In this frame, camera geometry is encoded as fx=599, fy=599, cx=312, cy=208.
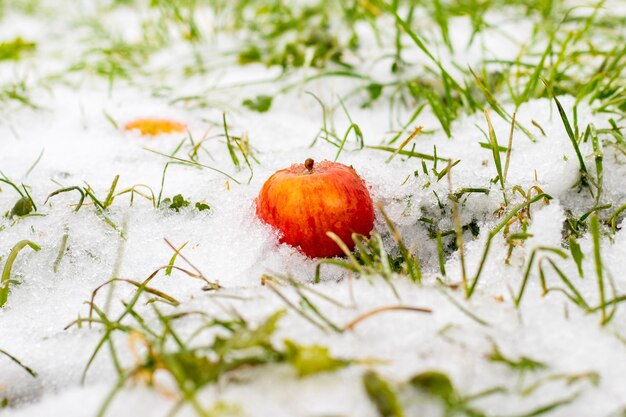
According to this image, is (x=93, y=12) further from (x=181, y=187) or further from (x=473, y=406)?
(x=473, y=406)

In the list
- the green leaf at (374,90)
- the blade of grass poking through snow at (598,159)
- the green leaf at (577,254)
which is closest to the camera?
the green leaf at (577,254)

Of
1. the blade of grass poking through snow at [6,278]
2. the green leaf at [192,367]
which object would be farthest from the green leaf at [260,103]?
the green leaf at [192,367]

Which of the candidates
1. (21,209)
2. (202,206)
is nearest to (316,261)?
(202,206)

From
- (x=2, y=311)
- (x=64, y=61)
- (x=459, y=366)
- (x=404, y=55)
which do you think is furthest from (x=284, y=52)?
(x=459, y=366)

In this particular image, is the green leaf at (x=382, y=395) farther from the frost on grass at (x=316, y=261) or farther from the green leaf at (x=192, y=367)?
the green leaf at (x=192, y=367)

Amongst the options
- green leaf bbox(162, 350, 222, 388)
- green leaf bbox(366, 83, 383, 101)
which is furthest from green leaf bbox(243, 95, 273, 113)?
green leaf bbox(162, 350, 222, 388)

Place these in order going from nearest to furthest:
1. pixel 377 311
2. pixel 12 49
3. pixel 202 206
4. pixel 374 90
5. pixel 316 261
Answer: pixel 377 311 → pixel 316 261 → pixel 202 206 → pixel 374 90 → pixel 12 49

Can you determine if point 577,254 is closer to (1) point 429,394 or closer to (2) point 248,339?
(1) point 429,394
